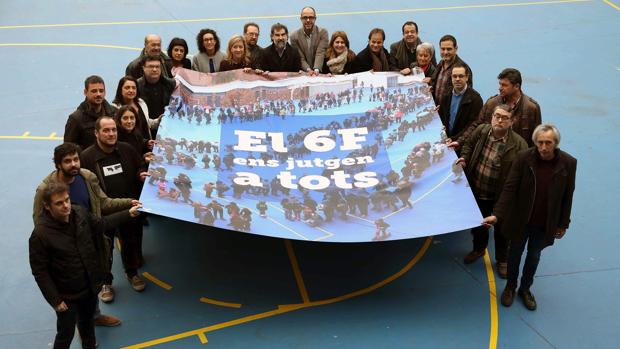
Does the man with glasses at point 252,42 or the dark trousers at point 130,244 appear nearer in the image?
the dark trousers at point 130,244

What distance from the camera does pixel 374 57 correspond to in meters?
9.14

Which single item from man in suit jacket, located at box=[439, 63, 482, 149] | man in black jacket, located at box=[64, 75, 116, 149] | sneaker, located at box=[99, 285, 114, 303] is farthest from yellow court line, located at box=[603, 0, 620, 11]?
sneaker, located at box=[99, 285, 114, 303]

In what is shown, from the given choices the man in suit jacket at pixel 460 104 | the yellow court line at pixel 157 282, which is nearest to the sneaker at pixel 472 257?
the man in suit jacket at pixel 460 104

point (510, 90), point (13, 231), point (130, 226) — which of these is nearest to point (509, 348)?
point (510, 90)

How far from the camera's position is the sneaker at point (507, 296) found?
7.09 meters

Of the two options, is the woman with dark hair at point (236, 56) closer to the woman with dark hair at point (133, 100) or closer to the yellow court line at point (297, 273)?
the woman with dark hair at point (133, 100)

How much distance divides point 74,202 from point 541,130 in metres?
4.42

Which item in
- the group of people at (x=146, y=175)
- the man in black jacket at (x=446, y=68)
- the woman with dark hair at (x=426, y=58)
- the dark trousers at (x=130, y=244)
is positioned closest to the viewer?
the group of people at (x=146, y=175)

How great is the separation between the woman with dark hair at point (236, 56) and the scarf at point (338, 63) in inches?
44.5

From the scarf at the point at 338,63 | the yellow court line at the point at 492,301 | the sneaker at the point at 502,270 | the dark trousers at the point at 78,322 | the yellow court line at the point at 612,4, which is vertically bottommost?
the yellow court line at the point at 492,301

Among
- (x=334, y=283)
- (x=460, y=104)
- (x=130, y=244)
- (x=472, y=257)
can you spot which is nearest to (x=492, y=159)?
(x=460, y=104)

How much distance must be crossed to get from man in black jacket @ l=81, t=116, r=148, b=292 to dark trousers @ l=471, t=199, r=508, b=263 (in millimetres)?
3724

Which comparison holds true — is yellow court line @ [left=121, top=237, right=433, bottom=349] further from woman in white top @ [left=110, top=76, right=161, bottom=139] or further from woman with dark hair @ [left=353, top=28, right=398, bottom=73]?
woman with dark hair @ [left=353, top=28, right=398, bottom=73]

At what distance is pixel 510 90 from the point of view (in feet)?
23.9
